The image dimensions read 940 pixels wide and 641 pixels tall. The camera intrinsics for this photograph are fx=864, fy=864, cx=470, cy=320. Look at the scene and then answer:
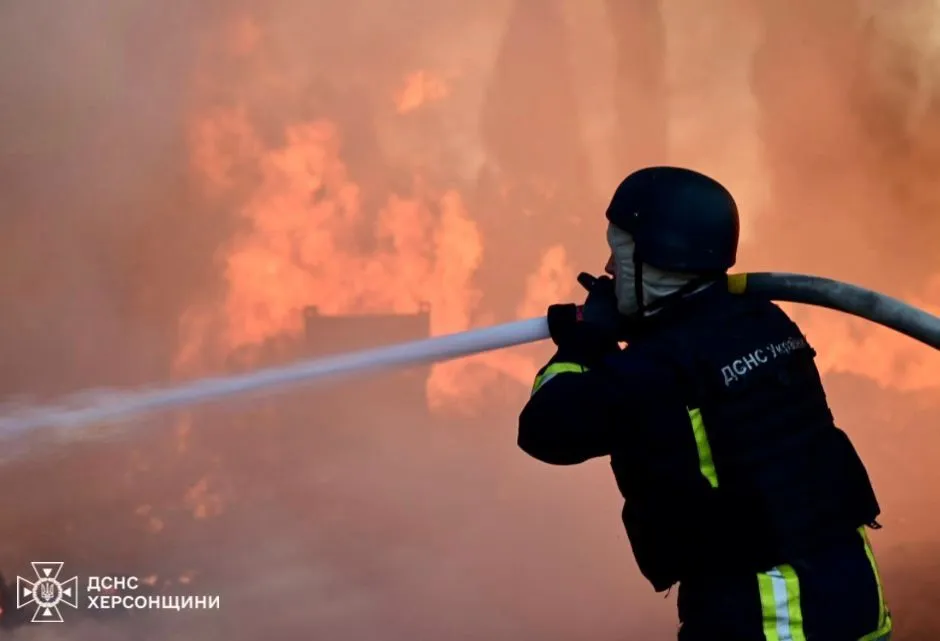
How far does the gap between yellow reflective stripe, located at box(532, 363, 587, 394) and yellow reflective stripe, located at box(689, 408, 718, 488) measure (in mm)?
201

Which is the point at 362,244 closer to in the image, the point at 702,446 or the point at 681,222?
the point at 681,222

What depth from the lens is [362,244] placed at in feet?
10.7

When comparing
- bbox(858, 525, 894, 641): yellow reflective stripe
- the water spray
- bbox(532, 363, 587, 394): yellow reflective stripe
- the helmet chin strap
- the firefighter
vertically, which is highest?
the water spray

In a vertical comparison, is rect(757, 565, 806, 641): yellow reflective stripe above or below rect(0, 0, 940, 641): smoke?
below

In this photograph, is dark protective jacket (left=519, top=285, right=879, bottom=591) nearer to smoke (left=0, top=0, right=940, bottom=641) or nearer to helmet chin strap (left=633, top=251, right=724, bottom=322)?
helmet chin strap (left=633, top=251, right=724, bottom=322)

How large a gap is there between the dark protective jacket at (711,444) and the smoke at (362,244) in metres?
1.91

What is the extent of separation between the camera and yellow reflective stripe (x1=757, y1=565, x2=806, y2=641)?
4.44ft

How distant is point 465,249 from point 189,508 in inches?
54.8

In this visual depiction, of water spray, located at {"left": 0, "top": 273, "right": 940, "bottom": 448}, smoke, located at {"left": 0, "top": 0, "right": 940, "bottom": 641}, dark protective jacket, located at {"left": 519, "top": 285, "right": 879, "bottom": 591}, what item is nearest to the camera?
dark protective jacket, located at {"left": 519, "top": 285, "right": 879, "bottom": 591}

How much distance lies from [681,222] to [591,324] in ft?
0.80

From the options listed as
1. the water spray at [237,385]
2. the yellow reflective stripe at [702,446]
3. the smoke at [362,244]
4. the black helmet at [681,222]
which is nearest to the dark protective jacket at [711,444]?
the yellow reflective stripe at [702,446]

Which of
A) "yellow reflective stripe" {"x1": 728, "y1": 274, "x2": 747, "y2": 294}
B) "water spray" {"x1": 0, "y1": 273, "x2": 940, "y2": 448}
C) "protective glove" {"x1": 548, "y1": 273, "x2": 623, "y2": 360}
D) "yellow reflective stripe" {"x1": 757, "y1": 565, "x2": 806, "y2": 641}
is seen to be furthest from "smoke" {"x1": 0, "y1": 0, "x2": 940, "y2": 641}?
"yellow reflective stripe" {"x1": 757, "y1": 565, "x2": 806, "y2": 641}

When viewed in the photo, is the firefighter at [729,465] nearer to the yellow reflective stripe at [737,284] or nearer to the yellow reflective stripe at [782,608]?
the yellow reflective stripe at [782,608]

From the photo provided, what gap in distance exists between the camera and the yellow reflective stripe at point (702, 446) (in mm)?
1358
